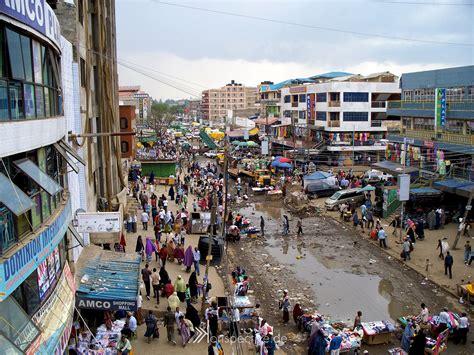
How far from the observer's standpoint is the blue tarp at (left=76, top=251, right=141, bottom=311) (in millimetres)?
13344

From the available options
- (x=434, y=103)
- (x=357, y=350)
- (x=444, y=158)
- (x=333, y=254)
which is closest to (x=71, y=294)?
(x=357, y=350)

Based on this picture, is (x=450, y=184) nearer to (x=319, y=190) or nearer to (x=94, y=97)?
(x=319, y=190)

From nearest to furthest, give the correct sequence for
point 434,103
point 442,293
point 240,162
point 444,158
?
point 442,293 → point 444,158 → point 434,103 → point 240,162

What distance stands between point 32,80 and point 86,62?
11.7 metres

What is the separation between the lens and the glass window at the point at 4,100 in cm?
774

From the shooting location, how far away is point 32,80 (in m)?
9.44

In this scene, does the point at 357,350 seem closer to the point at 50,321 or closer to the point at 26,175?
the point at 50,321

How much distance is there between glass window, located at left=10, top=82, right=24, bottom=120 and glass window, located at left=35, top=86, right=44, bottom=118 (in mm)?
1029

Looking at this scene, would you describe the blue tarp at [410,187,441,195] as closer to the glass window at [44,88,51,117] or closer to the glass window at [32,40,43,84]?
the glass window at [44,88,51,117]

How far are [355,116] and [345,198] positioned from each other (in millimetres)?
23088

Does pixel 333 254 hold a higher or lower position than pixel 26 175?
lower

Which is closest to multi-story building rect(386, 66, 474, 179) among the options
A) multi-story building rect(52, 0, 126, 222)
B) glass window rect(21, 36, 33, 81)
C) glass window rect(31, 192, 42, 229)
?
multi-story building rect(52, 0, 126, 222)

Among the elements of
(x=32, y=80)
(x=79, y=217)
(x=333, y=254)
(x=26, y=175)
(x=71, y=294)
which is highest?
(x=32, y=80)

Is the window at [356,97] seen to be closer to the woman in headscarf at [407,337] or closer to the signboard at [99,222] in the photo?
the woman in headscarf at [407,337]
